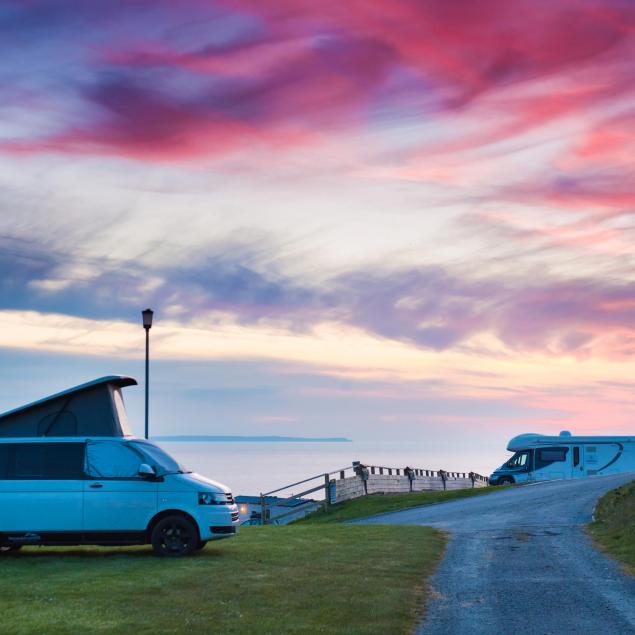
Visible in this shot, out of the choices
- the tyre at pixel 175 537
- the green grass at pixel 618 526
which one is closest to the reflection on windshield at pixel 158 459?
the tyre at pixel 175 537

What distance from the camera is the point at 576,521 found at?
965 inches

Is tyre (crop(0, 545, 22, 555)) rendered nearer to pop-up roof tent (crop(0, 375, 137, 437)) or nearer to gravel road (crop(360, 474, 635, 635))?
pop-up roof tent (crop(0, 375, 137, 437))

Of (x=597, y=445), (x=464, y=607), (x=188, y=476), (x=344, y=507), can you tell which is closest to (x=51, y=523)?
(x=188, y=476)

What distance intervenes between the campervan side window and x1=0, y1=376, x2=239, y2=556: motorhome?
115 ft

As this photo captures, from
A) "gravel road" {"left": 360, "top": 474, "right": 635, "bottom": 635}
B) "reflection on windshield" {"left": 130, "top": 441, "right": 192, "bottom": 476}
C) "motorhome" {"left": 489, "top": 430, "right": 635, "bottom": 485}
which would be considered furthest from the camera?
"motorhome" {"left": 489, "top": 430, "right": 635, "bottom": 485}

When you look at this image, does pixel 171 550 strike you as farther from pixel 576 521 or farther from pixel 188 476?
pixel 576 521

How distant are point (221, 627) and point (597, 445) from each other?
42660 millimetres

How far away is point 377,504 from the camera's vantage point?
37.7 meters

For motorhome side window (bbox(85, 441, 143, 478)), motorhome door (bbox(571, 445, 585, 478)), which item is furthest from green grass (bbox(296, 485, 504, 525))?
motorhome side window (bbox(85, 441, 143, 478))

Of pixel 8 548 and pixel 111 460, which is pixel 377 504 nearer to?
pixel 8 548

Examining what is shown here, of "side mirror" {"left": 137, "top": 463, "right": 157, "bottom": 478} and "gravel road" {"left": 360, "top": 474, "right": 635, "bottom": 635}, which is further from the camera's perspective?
"side mirror" {"left": 137, "top": 463, "right": 157, "bottom": 478}

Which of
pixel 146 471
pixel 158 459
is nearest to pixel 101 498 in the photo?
pixel 146 471

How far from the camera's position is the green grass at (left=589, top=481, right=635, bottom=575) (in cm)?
1770

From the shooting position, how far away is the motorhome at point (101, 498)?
55.5 feet
